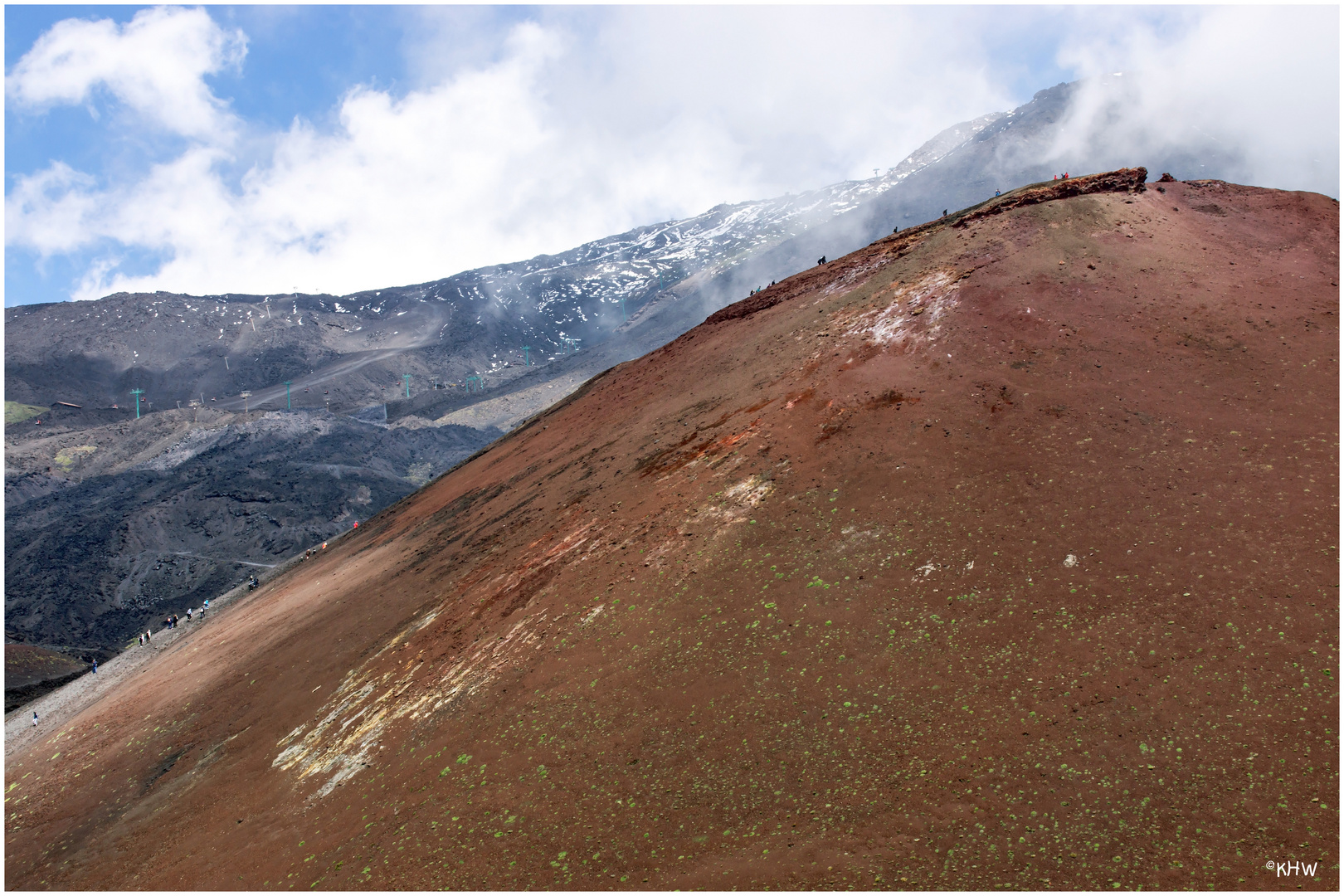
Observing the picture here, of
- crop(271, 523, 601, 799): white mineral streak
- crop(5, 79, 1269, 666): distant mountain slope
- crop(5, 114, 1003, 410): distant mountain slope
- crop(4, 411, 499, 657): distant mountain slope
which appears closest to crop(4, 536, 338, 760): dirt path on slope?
crop(4, 411, 499, 657): distant mountain slope

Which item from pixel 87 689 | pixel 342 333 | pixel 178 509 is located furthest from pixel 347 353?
pixel 87 689

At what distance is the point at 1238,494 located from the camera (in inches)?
634

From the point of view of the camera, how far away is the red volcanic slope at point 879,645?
1154 centimetres

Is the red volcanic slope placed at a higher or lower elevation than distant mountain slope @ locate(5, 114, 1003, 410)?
lower

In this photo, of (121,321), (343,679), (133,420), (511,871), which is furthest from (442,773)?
(121,321)

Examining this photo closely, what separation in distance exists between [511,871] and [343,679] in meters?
11.6

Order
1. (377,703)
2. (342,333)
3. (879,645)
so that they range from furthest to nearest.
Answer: (342,333), (377,703), (879,645)

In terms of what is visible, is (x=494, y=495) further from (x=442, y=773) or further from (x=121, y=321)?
(x=121, y=321)

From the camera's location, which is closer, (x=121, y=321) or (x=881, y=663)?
(x=881, y=663)

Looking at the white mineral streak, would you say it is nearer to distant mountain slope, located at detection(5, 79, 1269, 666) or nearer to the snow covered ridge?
distant mountain slope, located at detection(5, 79, 1269, 666)

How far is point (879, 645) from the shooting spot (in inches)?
583

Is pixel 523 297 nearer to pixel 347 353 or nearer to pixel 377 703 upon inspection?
pixel 347 353

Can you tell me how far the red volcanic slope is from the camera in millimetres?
11539

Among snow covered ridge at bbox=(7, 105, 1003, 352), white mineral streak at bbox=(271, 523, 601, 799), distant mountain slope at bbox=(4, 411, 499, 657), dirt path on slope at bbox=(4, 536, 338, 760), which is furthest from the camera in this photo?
snow covered ridge at bbox=(7, 105, 1003, 352)
